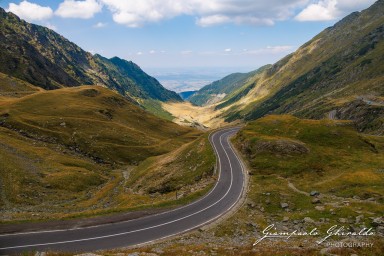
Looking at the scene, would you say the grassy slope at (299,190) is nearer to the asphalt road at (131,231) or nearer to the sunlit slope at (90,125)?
the asphalt road at (131,231)

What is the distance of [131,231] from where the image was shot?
4084 cm

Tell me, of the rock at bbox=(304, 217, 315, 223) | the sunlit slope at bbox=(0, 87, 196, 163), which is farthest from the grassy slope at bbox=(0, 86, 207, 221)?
the rock at bbox=(304, 217, 315, 223)

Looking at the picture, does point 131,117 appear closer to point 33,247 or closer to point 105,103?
point 105,103

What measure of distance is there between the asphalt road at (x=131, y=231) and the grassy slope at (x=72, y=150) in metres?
7.55

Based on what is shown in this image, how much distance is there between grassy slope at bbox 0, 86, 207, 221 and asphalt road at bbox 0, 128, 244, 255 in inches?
297

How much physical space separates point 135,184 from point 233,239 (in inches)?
1881

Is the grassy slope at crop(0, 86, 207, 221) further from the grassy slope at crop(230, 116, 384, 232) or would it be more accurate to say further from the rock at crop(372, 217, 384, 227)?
the rock at crop(372, 217, 384, 227)

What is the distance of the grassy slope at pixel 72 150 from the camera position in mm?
66250

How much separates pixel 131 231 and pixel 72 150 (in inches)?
2908

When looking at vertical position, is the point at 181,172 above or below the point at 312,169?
above

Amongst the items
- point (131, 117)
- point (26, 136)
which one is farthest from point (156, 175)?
Result: point (131, 117)

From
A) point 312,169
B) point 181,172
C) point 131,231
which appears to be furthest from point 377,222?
point 181,172

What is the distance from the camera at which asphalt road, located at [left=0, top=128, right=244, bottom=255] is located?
35500mm

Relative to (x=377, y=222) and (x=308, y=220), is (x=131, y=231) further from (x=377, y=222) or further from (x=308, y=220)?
(x=377, y=222)
